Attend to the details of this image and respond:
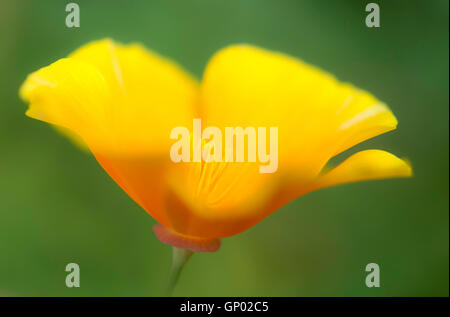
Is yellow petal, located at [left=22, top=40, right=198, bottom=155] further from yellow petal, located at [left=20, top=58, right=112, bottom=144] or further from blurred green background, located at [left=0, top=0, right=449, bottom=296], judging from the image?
blurred green background, located at [left=0, top=0, right=449, bottom=296]

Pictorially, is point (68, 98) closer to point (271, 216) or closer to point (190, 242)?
point (190, 242)

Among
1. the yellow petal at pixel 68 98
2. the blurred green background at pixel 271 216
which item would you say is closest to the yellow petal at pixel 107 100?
the yellow petal at pixel 68 98

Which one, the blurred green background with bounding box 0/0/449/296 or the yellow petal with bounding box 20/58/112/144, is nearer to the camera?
the yellow petal with bounding box 20/58/112/144

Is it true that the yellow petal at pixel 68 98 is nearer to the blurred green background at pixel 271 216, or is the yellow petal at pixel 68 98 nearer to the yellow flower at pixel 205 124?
the yellow flower at pixel 205 124

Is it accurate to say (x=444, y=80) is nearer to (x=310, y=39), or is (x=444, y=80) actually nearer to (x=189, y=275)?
(x=310, y=39)

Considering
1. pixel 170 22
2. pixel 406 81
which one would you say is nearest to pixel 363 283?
pixel 406 81

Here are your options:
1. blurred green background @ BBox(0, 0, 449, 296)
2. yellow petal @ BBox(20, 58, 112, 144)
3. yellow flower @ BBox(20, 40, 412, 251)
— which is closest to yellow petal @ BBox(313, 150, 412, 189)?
yellow flower @ BBox(20, 40, 412, 251)

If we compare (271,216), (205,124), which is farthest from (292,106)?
(271,216)
